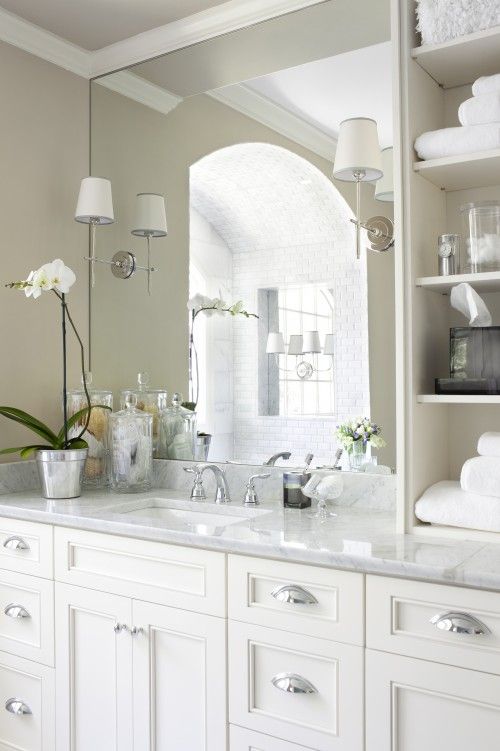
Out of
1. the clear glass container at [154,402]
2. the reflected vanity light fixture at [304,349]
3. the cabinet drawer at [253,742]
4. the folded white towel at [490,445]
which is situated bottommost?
the cabinet drawer at [253,742]

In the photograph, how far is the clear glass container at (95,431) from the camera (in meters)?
2.79

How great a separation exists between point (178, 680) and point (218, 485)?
2.29 feet

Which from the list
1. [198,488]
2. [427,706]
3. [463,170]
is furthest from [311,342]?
[427,706]

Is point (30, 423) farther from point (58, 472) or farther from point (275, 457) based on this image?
point (275, 457)

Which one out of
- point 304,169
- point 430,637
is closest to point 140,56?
point 304,169

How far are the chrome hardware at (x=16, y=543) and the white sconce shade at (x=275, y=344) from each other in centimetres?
101

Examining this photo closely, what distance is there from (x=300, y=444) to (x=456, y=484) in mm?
588

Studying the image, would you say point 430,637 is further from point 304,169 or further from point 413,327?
point 304,169

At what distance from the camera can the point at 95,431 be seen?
281cm

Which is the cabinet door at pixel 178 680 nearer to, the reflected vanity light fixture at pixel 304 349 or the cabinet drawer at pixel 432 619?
the cabinet drawer at pixel 432 619

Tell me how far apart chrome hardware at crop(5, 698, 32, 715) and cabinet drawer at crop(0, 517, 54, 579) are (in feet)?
1.38

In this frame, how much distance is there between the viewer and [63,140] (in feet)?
9.66

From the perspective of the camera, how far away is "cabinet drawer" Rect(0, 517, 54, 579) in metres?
2.26

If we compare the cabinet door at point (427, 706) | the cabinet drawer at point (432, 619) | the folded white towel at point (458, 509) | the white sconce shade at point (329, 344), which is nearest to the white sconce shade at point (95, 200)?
the white sconce shade at point (329, 344)
